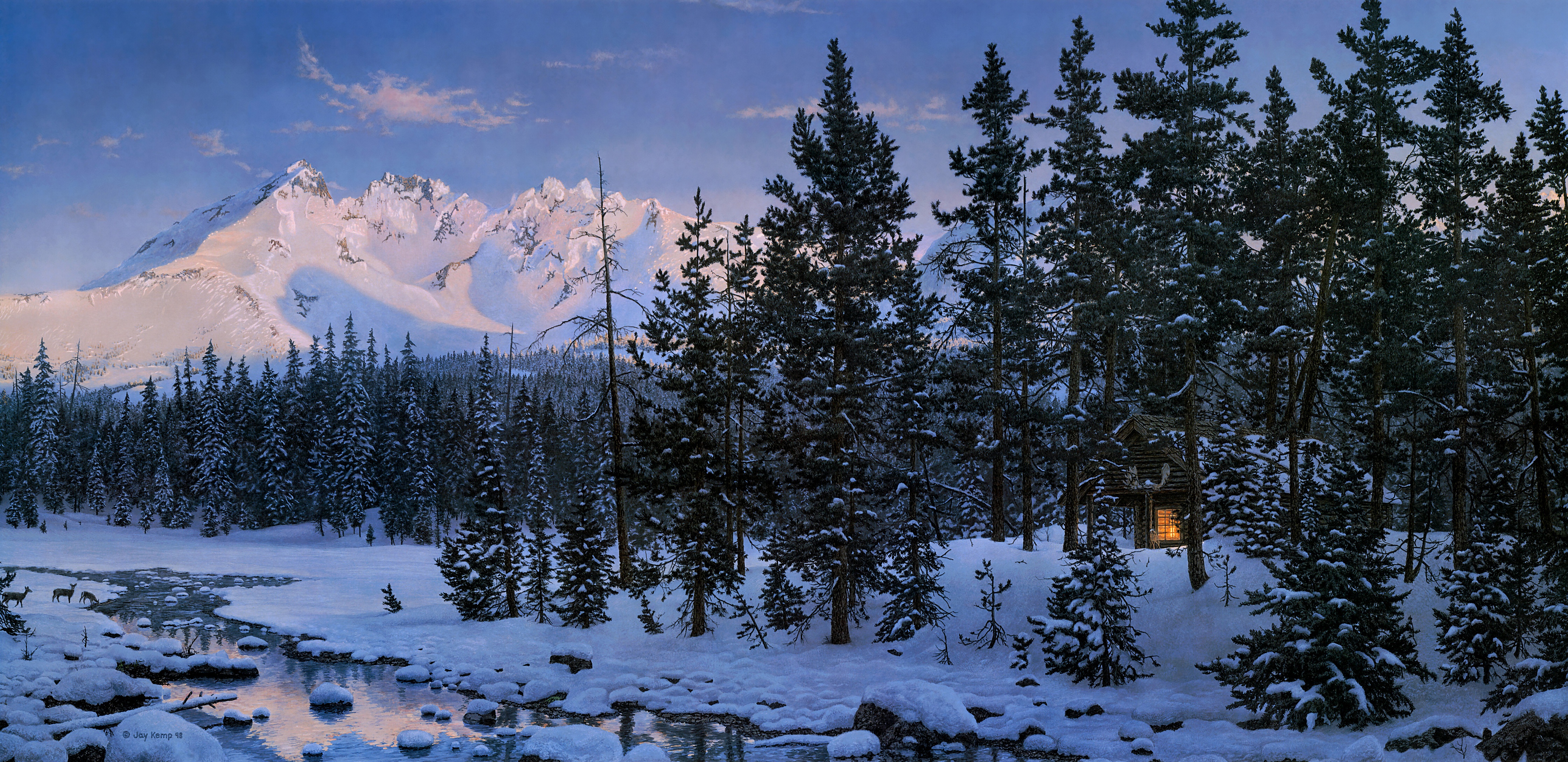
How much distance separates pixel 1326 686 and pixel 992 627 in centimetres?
871

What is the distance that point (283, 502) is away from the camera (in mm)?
79500

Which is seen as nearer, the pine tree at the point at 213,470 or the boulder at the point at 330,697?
the boulder at the point at 330,697

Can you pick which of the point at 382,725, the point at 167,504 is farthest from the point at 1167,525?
the point at 167,504

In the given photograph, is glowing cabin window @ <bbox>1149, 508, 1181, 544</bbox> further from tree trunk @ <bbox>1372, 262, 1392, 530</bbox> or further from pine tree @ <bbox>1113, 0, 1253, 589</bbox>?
pine tree @ <bbox>1113, 0, 1253, 589</bbox>

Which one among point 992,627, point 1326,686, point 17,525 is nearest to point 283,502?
point 17,525

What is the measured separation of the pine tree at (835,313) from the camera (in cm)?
2336

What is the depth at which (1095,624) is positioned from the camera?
19.5 m

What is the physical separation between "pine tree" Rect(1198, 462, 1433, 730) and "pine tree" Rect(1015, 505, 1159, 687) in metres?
3.13

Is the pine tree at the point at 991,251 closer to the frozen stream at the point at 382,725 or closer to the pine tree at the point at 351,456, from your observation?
the frozen stream at the point at 382,725

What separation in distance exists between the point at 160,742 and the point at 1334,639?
19252mm

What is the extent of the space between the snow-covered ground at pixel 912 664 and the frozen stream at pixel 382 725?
1057mm

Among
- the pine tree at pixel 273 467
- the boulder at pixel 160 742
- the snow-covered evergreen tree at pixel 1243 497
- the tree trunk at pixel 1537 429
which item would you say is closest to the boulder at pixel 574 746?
the boulder at pixel 160 742

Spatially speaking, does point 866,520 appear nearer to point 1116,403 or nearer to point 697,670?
point 697,670

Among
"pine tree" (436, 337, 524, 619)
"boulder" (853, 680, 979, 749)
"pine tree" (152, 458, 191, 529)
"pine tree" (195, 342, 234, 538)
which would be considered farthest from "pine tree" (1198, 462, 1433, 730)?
"pine tree" (152, 458, 191, 529)
